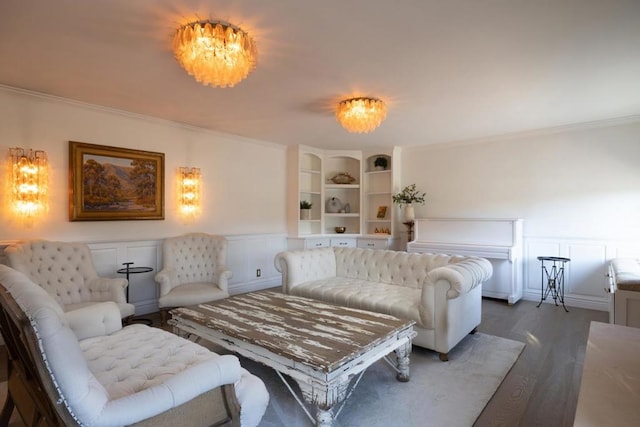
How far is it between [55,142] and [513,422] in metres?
4.66

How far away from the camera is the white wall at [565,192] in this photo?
4.20 metres

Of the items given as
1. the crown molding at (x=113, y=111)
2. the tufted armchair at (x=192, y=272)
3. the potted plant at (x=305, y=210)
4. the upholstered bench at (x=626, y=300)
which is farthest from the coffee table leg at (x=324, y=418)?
the potted plant at (x=305, y=210)

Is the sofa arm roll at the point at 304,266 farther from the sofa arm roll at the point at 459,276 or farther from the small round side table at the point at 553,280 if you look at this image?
the small round side table at the point at 553,280

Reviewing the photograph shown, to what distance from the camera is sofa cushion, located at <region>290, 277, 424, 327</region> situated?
9.71 feet

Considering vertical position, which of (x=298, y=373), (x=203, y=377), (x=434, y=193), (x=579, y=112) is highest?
(x=579, y=112)

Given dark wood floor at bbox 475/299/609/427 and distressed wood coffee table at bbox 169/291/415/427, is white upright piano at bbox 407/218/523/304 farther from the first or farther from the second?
distressed wood coffee table at bbox 169/291/415/427

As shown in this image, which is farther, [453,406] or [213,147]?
[213,147]

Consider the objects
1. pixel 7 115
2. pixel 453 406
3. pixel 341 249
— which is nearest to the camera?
pixel 453 406

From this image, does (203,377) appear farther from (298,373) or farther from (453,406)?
(453,406)

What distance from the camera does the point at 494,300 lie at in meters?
4.78

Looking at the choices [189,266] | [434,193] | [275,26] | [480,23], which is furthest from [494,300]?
[275,26]

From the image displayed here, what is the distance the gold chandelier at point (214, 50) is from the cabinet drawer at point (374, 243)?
4.22 meters

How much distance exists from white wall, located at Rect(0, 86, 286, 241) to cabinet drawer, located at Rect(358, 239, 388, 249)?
1.44 metres

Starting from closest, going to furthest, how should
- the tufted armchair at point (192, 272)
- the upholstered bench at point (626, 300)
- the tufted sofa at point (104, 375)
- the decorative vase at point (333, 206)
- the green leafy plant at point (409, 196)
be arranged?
the tufted sofa at point (104, 375), the upholstered bench at point (626, 300), the tufted armchair at point (192, 272), the green leafy plant at point (409, 196), the decorative vase at point (333, 206)
